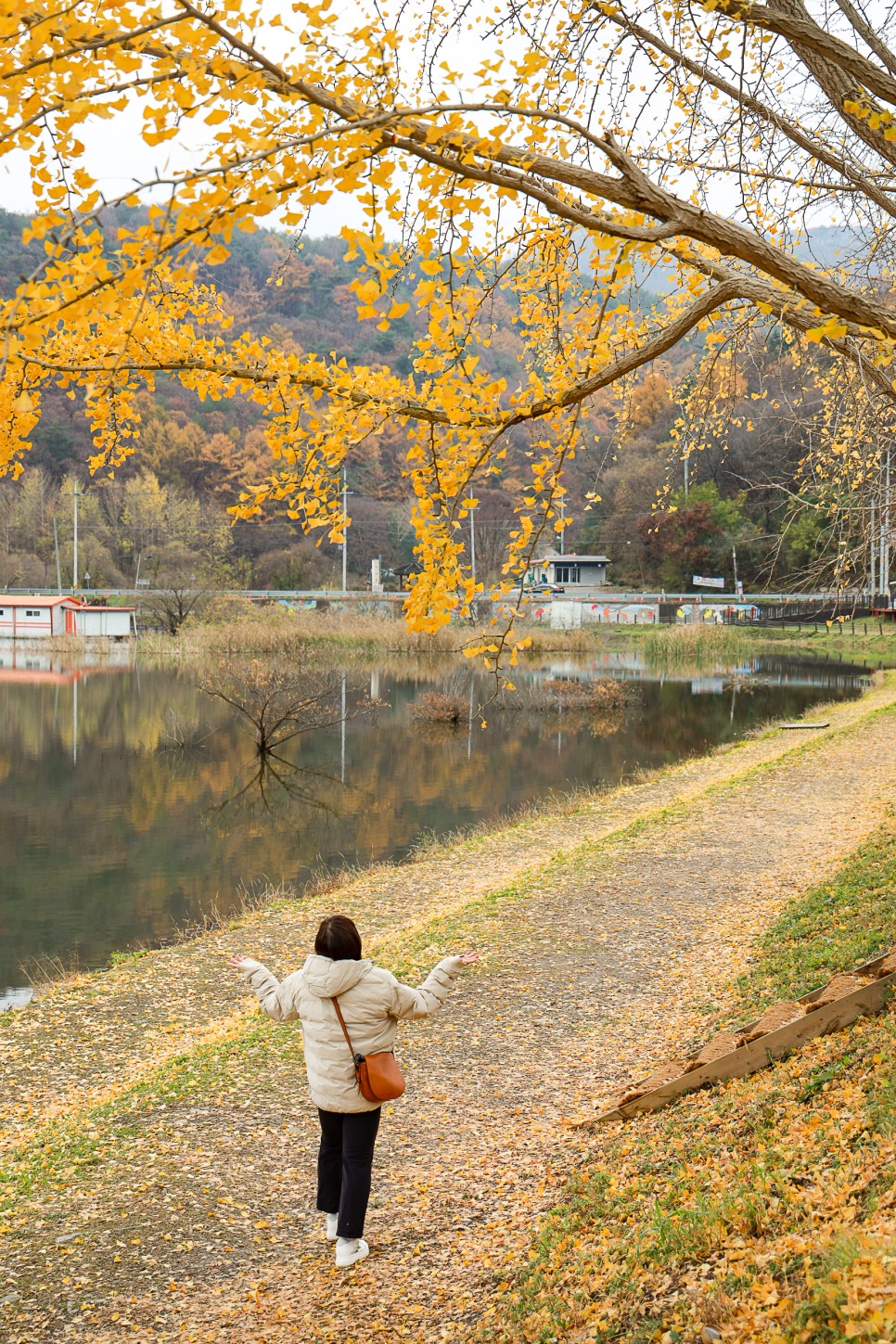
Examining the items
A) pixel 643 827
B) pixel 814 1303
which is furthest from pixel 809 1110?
pixel 643 827

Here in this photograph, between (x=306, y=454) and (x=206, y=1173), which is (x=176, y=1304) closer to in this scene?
(x=206, y=1173)

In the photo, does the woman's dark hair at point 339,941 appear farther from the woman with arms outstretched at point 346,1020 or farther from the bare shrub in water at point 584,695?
the bare shrub in water at point 584,695

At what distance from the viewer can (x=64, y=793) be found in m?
19.1

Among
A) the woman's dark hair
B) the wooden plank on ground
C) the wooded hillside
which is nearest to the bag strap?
the woman's dark hair

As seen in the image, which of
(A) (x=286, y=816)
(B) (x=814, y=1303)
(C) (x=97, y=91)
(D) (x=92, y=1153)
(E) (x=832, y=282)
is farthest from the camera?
(A) (x=286, y=816)

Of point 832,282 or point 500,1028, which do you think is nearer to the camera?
point 832,282

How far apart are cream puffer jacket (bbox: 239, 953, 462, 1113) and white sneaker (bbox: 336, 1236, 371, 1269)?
61 cm

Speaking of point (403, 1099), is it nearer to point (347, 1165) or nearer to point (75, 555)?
point (347, 1165)

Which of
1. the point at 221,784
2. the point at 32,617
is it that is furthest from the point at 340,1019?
the point at 32,617

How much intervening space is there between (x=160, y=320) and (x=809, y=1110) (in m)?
4.84

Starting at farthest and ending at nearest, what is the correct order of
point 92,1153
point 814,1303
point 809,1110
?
point 92,1153
point 809,1110
point 814,1303

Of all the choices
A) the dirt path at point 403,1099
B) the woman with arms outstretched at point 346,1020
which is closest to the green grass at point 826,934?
→ the dirt path at point 403,1099

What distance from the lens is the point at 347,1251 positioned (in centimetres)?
445

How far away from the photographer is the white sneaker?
14.6 ft
